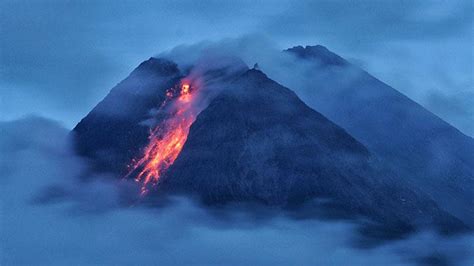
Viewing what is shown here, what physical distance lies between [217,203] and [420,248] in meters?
44.9

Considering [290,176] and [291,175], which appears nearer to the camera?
[290,176]

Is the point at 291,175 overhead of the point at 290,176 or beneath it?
overhead

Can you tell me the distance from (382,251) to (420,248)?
8671 millimetres

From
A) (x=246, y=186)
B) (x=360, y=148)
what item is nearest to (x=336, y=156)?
(x=360, y=148)

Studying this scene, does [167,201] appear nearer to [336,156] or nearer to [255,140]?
[255,140]

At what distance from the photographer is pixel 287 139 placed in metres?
194

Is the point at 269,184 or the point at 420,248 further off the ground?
the point at 269,184

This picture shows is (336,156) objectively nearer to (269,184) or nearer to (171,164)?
(269,184)

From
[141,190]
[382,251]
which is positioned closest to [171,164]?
[141,190]

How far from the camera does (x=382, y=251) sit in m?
185

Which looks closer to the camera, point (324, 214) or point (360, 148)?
point (324, 214)

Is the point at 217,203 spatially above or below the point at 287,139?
below

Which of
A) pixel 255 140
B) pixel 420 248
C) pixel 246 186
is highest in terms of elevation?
pixel 255 140

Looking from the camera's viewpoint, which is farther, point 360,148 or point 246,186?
point 360,148
